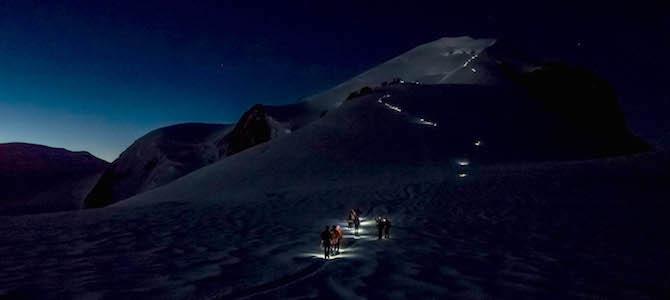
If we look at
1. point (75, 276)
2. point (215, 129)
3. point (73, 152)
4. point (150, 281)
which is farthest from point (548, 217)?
point (73, 152)

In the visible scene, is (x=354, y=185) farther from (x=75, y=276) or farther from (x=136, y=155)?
(x=136, y=155)

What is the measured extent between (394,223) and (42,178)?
331 feet

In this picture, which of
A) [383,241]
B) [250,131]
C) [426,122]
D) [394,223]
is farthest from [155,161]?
[383,241]

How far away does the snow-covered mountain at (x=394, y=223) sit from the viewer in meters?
7.86

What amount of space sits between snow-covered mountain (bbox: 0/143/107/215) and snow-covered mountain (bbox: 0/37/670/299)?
5011cm

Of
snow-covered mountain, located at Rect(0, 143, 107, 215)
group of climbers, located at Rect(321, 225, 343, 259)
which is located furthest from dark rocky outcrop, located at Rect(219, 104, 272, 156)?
group of climbers, located at Rect(321, 225, 343, 259)

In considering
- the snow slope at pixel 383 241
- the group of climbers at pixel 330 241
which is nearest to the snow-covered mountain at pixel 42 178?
the snow slope at pixel 383 241

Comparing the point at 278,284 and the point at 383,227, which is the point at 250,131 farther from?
the point at 278,284

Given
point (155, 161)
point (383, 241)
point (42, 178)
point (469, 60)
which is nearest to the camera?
point (383, 241)

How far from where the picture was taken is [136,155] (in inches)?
3044

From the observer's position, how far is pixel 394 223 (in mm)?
15906

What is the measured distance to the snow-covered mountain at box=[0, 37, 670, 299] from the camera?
25.8 feet

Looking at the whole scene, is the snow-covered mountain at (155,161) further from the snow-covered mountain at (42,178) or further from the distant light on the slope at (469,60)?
the distant light on the slope at (469,60)

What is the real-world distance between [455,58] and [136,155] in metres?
66.2
